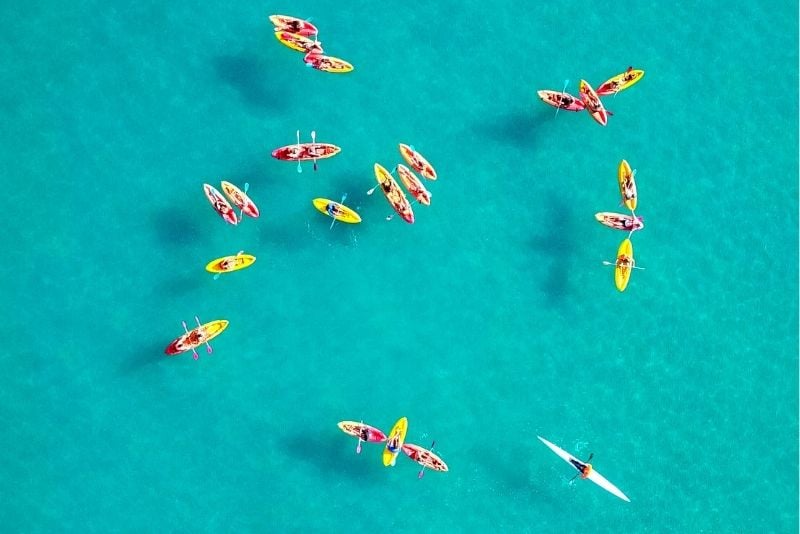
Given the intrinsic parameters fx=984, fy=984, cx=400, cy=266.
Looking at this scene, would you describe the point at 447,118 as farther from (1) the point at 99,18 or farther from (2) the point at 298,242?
(1) the point at 99,18

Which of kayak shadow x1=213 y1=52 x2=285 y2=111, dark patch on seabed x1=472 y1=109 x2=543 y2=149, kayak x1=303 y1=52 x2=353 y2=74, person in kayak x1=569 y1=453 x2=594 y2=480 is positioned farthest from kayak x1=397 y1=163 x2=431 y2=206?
person in kayak x1=569 y1=453 x2=594 y2=480

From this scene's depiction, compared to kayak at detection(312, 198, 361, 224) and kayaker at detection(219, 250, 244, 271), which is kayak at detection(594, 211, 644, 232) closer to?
kayak at detection(312, 198, 361, 224)

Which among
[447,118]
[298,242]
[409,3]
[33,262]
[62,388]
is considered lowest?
[62,388]

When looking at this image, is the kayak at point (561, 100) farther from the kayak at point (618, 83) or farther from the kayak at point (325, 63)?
the kayak at point (325, 63)

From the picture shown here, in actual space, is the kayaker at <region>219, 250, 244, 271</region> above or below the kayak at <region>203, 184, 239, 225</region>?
below

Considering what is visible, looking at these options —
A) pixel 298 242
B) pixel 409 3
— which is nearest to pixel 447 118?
pixel 409 3

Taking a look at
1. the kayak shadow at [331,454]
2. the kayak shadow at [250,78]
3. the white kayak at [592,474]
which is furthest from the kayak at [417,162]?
the white kayak at [592,474]

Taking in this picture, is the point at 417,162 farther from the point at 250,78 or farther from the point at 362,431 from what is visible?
the point at 362,431
